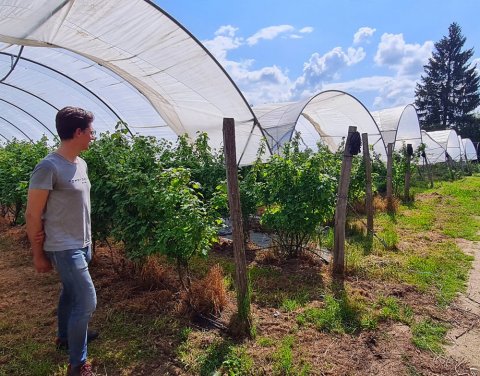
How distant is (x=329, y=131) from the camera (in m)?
13.5

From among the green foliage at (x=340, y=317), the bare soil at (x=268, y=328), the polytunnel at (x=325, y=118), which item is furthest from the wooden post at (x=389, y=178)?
the green foliage at (x=340, y=317)

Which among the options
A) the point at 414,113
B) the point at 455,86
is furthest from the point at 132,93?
the point at 455,86

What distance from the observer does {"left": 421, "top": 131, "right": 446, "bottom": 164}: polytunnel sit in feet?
68.2

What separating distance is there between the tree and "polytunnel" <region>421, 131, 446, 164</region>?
22.5m

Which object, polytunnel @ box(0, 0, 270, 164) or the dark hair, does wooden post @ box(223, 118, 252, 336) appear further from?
polytunnel @ box(0, 0, 270, 164)

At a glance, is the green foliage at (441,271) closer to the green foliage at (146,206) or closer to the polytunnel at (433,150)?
the green foliage at (146,206)

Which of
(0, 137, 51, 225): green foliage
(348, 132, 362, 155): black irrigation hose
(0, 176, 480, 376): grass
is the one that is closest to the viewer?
(0, 176, 480, 376): grass

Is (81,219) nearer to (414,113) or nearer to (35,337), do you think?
(35,337)

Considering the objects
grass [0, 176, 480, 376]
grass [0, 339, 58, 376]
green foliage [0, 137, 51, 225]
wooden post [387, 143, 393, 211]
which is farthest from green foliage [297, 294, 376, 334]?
wooden post [387, 143, 393, 211]

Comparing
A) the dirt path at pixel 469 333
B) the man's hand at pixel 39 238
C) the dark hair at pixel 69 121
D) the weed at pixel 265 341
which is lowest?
the dirt path at pixel 469 333

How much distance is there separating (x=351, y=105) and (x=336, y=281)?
9.11m

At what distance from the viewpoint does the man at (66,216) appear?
2377 mm

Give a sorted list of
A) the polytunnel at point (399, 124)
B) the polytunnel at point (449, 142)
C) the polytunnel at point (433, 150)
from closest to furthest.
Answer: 1. the polytunnel at point (399, 124)
2. the polytunnel at point (433, 150)
3. the polytunnel at point (449, 142)

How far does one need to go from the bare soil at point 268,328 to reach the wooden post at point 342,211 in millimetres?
224
